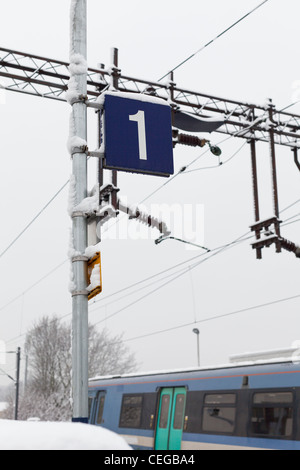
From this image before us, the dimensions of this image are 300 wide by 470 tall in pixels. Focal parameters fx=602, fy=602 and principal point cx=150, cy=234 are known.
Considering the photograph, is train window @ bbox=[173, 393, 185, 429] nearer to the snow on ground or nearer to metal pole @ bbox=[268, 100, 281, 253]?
metal pole @ bbox=[268, 100, 281, 253]

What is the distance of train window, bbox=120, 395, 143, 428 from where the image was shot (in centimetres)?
1376

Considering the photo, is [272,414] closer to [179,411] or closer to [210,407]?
[210,407]

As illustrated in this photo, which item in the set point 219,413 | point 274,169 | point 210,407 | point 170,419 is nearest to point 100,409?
point 170,419

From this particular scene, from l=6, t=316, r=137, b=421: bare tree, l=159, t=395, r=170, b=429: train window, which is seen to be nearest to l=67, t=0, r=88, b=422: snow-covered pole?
l=159, t=395, r=170, b=429: train window

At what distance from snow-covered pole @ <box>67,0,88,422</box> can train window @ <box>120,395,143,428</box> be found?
30.0 ft

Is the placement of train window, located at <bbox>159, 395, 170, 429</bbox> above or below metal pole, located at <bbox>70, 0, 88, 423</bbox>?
below

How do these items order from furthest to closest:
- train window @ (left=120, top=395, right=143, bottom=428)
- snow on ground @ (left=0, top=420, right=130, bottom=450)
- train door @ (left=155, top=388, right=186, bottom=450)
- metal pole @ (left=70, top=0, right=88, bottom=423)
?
train window @ (left=120, top=395, right=143, bottom=428)
train door @ (left=155, top=388, right=186, bottom=450)
metal pole @ (left=70, top=0, right=88, bottom=423)
snow on ground @ (left=0, top=420, right=130, bottom=450)

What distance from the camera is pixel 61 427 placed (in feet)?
6.93

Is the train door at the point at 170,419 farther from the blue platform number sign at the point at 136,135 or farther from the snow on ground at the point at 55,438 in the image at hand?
the snow on ground at the point at 55,438

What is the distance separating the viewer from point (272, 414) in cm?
1022

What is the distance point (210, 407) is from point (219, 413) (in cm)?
27

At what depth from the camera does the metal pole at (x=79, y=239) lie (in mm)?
4922

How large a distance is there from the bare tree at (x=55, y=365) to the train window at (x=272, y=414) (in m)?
35.1
